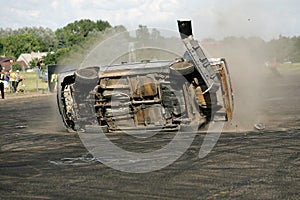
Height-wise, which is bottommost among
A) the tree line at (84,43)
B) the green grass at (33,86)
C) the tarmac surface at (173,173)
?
the tarmac surface at (173,173)

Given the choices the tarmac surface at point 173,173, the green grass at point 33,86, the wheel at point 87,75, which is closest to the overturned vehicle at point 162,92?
the wheel at point 87,75

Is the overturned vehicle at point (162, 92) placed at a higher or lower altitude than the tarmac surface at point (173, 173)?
higher

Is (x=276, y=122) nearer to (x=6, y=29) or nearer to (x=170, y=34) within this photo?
(x=170, y=34)

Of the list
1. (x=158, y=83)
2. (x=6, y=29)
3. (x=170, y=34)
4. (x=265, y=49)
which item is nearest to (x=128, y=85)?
(x=158, y=83)

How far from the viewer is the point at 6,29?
170 metres

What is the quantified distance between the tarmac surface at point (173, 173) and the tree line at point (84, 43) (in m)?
6.53

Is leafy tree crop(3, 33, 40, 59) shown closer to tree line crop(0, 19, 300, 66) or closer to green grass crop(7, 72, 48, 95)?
tree line crop(0, 19, 300, 66)

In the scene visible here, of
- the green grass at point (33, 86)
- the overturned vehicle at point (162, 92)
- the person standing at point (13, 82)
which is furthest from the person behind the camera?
the green grass at point (33, 86)

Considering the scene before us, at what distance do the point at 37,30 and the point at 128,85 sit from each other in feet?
485

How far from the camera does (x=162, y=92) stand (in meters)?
10.8

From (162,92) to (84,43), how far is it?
3654 centimetres

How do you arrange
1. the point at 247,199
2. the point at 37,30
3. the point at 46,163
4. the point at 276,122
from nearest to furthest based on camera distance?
the point at 247,199 < the point at 46,163 < the point at 276,122 < the point at 37,30

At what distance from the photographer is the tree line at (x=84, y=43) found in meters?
23.0

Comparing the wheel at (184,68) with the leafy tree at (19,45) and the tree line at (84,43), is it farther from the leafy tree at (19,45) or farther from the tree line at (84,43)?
the leafy tree at (19,45)
